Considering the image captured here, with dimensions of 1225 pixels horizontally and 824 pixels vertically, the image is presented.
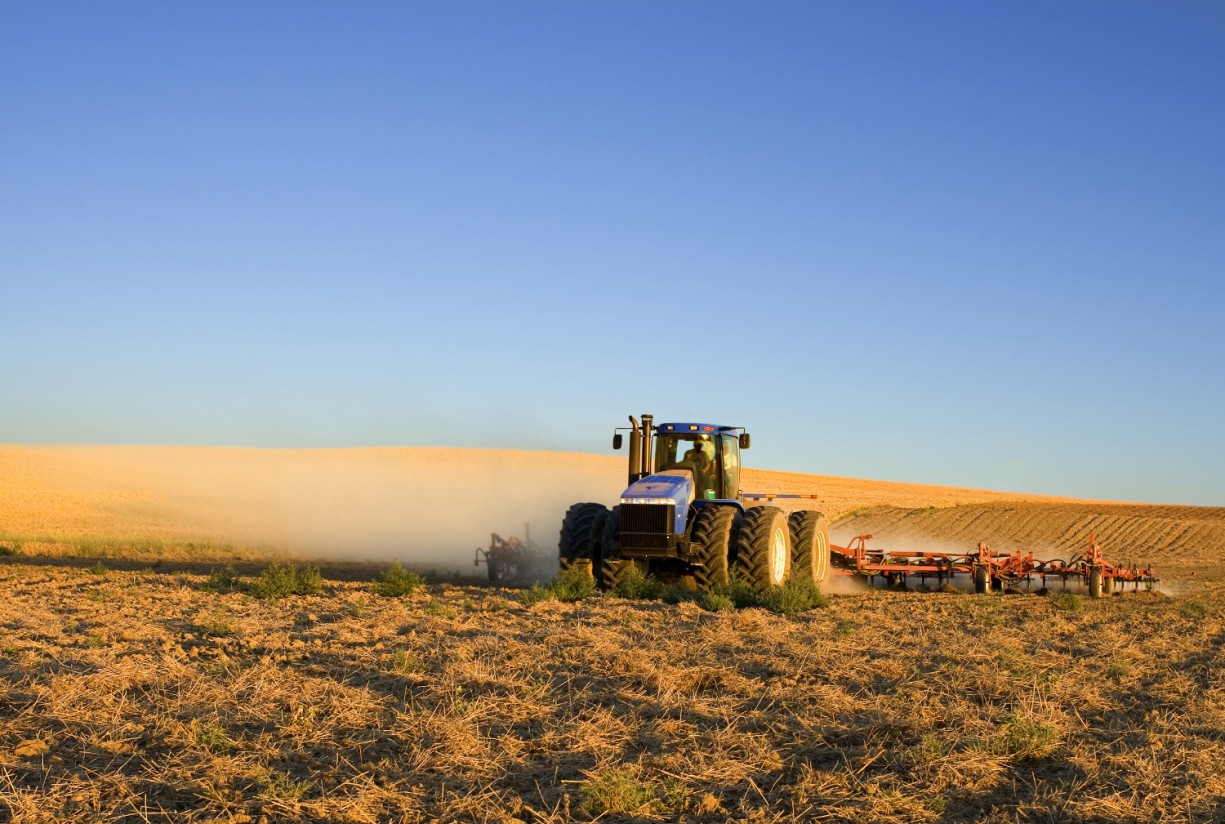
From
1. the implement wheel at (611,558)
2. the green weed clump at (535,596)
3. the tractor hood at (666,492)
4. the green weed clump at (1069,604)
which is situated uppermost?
the tractor hood at (666,492)

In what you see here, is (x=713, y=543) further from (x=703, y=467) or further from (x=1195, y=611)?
(x=1195, y=611)

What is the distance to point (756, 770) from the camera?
638cm

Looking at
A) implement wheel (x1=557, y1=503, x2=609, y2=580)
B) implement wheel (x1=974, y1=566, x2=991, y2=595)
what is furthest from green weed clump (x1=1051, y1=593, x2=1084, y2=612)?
implement wheel (x1=557, y1=503, x2=609, y2=580)

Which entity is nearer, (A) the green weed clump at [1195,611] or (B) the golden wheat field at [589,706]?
(B) the golden wheat field at [589,706]

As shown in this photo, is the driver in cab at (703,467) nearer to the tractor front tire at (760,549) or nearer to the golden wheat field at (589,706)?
the tractor front tire at (760,549)

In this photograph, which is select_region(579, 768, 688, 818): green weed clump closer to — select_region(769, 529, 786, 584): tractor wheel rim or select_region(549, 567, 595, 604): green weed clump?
select_region(549, 567, 595, 604): green weed clump

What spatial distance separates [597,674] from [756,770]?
9.11ft

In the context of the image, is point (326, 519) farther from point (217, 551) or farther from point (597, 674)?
point (597, 674)

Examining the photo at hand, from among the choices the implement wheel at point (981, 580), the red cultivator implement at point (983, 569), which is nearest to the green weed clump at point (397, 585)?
the red cultivator implement at point (983, 569)

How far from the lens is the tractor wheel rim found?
51.9 feet

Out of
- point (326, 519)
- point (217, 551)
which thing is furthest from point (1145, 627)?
point (326, 519)

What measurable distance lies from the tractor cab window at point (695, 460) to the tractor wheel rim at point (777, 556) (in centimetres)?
127

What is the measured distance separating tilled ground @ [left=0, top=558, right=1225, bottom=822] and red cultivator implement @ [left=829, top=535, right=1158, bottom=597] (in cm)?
719

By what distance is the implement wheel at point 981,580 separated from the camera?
19328 millimetres
